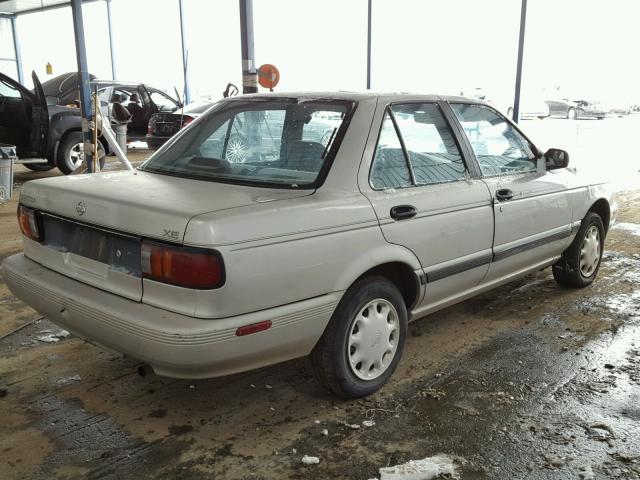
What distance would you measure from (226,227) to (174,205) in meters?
0.30

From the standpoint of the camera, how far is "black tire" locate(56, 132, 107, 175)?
10.5 meters

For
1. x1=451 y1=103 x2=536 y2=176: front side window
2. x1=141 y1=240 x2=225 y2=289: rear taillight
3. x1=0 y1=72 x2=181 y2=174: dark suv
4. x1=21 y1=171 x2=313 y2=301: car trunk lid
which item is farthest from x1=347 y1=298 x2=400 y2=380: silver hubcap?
x1=0 y1=72 x2=181 y2=174: dark suv

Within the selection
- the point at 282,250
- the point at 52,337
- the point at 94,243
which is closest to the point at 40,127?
the point at 52,337

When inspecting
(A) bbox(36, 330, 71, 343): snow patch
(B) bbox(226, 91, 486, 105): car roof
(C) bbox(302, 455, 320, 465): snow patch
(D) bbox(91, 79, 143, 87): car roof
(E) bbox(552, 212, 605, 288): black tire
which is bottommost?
(C) bbox(302, 455, 320, 465): snow patch

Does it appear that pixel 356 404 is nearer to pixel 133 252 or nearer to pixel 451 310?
pixel 133 252

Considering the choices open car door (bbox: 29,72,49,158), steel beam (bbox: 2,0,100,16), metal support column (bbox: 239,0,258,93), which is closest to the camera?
metal support column (bbox: 239,0,258,93)

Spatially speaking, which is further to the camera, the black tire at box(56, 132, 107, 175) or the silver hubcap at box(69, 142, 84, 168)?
the silver hubcap at box(69, 142, 84, 168)

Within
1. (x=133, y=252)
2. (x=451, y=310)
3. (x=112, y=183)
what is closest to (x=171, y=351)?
(x=133, y=252)

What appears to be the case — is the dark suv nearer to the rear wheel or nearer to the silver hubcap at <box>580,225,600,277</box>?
the rear wheel

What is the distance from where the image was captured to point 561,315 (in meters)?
4.29

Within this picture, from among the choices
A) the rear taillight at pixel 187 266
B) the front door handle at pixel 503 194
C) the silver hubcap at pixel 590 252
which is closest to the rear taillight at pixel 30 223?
the rear taillight at pixel 187 266

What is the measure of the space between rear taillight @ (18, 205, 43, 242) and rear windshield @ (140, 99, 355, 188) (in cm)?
65

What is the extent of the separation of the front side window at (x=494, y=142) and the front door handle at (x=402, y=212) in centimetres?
82

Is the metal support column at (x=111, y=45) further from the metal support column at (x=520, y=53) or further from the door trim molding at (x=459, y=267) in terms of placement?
the door trim molding at (x=459, y=267)
